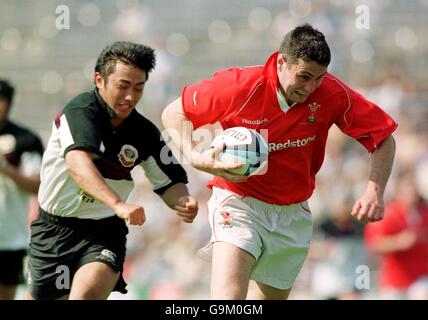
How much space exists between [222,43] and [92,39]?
274 cm

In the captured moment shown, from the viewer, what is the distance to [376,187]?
6.73 m

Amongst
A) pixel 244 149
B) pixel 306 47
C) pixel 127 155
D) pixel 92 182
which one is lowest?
pixel 92 182

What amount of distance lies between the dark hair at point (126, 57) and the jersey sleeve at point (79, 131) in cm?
34

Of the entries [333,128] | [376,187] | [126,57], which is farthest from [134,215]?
[333,128]

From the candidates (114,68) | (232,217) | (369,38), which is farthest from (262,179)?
(369,38)

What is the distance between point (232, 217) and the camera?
22.6 feet

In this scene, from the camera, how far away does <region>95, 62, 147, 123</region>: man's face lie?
663cm

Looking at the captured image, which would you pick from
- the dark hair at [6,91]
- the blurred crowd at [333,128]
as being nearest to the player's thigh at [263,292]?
the blurred crowd at [333,128]

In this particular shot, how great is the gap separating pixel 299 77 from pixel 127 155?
136 cm

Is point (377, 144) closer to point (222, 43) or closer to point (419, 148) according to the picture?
point (419, 148)

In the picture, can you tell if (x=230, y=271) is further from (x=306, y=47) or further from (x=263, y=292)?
(x=306, y=47)

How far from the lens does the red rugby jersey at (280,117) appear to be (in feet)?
22.2

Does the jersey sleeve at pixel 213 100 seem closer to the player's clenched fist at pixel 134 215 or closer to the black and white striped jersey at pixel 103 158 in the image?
the black and white striped jersey at pixel 103 158

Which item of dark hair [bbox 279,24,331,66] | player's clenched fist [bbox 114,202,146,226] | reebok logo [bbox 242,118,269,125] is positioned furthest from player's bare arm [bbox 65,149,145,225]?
dark hair [bbox 279,24,331,66]
